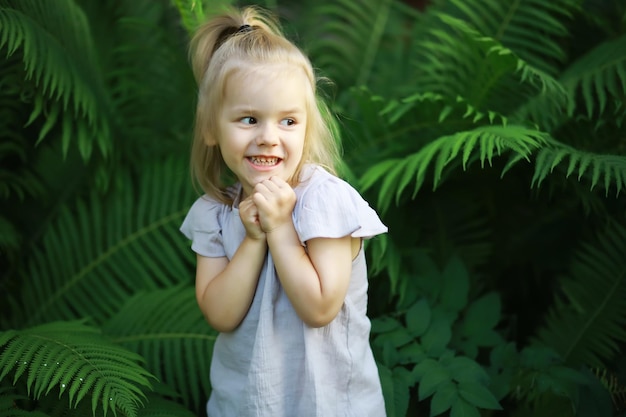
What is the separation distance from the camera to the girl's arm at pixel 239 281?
4.99 feet

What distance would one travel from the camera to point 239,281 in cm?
153

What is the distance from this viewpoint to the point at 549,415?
6.51 ft

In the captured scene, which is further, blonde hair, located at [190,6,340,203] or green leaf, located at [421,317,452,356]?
green leaf, located at [421,317,452,356]

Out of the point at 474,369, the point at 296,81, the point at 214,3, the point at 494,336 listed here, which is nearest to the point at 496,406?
the point at 474,369

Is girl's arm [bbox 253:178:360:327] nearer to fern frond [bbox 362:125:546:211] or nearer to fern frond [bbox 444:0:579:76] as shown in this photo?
fern frond [bbox 362:125:546:211]

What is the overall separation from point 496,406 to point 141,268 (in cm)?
136

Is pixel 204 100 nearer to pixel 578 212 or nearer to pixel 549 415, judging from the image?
pixel 549 415

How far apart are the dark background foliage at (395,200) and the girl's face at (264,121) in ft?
2.03

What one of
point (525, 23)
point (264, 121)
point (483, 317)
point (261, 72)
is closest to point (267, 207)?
point (264, 121)

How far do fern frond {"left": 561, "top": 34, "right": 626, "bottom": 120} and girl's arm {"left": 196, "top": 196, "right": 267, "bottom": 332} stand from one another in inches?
52.2

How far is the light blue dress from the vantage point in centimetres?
150

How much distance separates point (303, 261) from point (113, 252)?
4.43 feet

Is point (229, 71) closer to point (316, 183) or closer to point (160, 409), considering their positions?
point (316, 183)

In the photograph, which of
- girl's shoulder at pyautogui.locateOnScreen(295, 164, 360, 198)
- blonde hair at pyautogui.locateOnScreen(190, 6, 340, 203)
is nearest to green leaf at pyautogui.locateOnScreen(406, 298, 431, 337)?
blonde hair at pyautogui.locateOnScreen(190, 6, 340, 203)
